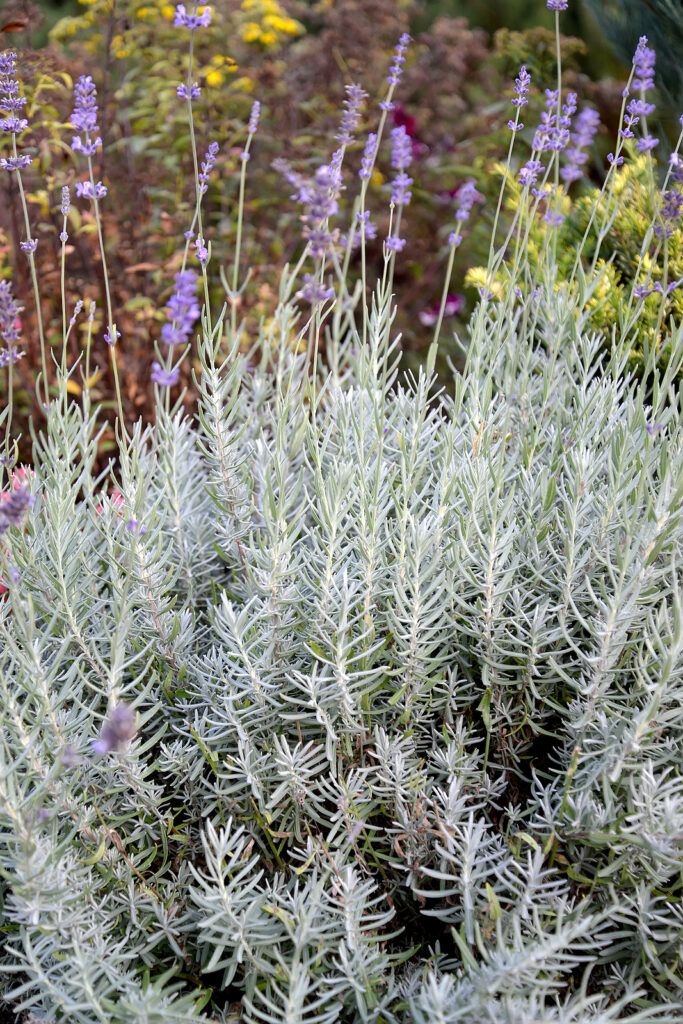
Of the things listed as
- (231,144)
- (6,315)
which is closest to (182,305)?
(6,315)

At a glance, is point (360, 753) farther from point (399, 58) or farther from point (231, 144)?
point (231, 144)

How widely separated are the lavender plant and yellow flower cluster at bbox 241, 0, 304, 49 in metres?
2.15

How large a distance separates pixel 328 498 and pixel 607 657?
526mm

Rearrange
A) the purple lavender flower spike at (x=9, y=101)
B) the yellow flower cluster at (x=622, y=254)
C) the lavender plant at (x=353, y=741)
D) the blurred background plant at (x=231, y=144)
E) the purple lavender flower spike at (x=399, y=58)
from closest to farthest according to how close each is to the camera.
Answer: the lavender plant at (x=353, y=741) < the purple lavender flower spike at (x=9, y=101) < the purple lavender flower spike at (x=399, y=58) < the yellow flower cluster at (x=622, y=254) < the blurred background plant at (x=231, y=144)

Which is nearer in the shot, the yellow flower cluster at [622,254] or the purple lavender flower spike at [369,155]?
the purple lavender flower spike at [369,155]

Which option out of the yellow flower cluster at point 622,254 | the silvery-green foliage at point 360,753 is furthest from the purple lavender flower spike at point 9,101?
the yellow flower cluster at point 622,254

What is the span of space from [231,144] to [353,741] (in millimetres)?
2775

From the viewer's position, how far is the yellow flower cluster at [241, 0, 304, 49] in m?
3.57

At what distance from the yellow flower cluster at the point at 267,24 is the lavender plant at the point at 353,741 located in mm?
2147

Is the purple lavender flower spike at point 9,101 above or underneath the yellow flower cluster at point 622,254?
above

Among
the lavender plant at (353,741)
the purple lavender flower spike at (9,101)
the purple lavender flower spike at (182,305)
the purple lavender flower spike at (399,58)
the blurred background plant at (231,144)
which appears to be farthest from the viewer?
the blurred background plant at (231,144)

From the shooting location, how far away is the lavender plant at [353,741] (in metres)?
1.31

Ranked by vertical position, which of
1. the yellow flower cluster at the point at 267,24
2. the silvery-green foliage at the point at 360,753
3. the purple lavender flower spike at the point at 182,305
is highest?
the yellow flower cluster at the point at 267,24

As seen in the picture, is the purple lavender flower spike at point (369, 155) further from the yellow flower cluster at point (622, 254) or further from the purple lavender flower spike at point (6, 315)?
the purple lavender flower spike at point (6, 315)
